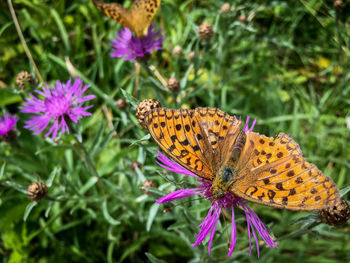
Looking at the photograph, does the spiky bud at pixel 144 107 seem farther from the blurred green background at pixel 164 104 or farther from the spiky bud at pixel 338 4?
the spiky bud at pixel 338 4

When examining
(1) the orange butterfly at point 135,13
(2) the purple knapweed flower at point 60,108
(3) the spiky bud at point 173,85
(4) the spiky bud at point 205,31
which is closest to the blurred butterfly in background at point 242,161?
(3) the spiky bud at point 173,85

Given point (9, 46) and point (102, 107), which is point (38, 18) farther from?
point (102, 107)

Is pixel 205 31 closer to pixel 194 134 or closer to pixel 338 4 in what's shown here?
pixel 338 4

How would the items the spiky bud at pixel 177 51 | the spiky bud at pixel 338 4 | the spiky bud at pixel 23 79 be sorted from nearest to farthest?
the spiky bud at pixel 23 79 → the spiky bud at pixel 338 4 → the spiky bud at pixel 177 51

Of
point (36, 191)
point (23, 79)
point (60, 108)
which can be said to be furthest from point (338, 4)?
point (36, 191)

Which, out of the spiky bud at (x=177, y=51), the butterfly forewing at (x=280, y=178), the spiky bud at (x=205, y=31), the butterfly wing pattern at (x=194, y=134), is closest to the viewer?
the butterfly forewing at (x=280, y=178)
